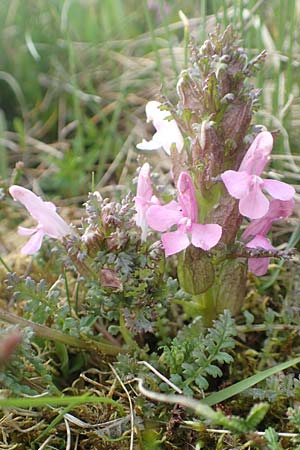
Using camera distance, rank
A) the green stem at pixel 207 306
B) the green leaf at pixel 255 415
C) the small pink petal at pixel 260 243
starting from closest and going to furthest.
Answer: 1. the green leaf at pixel 255 415
2. the small pink petal at pixel 260 243
3. the green stem at pixel 207 306

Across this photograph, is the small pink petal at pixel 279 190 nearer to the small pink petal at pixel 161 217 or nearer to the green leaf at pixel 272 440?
the small pink petal at pixel 161 217

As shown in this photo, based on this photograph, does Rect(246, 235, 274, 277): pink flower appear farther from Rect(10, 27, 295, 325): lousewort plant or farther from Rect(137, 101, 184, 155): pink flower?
Rect(137, 101, 184, 155): pink flower

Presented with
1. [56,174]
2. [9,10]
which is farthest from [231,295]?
[9,10]

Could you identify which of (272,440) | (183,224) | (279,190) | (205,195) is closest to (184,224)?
(183,224)

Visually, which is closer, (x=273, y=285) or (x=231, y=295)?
(x=231, y=295)

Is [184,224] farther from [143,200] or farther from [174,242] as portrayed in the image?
[143,200]

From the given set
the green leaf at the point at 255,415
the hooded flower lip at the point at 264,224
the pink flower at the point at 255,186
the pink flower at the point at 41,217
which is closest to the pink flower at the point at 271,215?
the hooded flower lip at the point at 264,224

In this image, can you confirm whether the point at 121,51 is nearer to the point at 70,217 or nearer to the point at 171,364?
the point at 70,217
